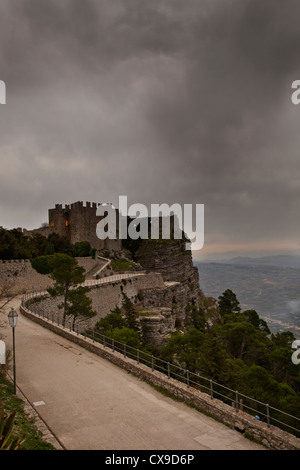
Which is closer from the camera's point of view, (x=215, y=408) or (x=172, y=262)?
(x=215, y=408)

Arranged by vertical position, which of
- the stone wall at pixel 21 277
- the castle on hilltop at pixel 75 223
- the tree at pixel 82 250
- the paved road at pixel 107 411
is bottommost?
the paved road at pixel 107 411

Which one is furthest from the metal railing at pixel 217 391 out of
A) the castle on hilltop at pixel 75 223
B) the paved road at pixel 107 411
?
the castle on hilltop at pixel 75 223

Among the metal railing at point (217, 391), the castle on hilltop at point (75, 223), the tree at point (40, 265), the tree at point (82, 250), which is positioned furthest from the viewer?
the castle on hilltop at point (75, 223)

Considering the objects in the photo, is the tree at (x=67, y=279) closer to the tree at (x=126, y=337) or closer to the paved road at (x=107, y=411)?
the tree at (x=126, y=337)

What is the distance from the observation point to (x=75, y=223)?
5775cm

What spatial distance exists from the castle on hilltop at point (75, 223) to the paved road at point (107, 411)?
44307 mm

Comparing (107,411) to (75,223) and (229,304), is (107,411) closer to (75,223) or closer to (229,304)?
(75,223)

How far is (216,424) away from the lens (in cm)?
868

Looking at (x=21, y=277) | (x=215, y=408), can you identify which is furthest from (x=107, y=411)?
(x=21, y=277)

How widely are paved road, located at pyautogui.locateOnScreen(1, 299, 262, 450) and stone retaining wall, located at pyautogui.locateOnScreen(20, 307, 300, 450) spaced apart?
241mm

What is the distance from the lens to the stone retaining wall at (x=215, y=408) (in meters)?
7.62

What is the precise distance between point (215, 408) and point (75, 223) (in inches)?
2014
